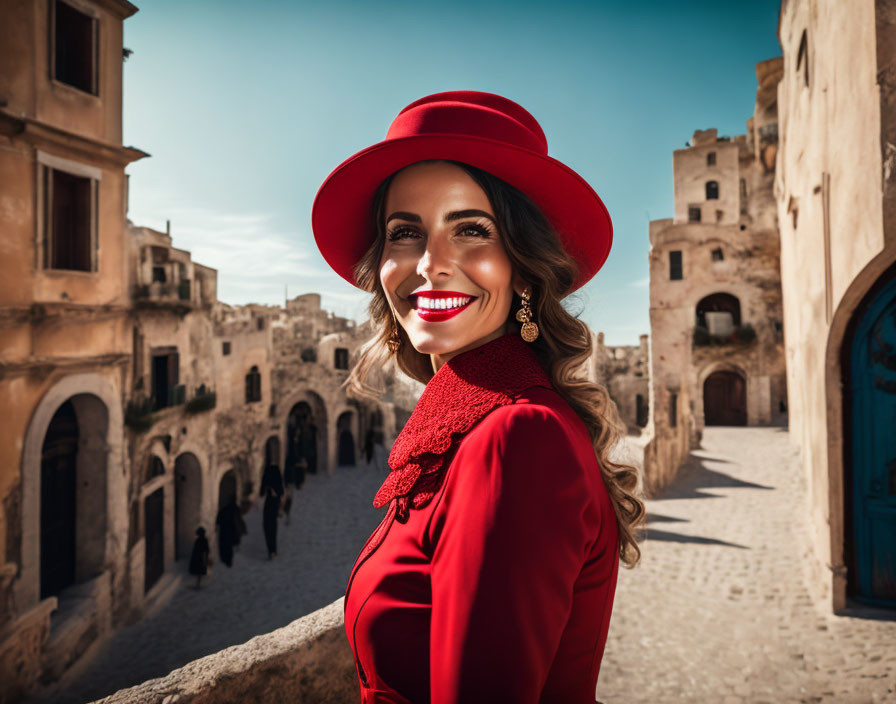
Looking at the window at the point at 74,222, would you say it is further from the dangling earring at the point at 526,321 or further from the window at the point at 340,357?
the window at the point at 340,357

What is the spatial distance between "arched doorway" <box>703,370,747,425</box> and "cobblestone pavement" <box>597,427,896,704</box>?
1611 cm

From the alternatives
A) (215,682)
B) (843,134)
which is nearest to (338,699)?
(215,682)

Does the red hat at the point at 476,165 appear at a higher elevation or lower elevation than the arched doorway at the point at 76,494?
higher

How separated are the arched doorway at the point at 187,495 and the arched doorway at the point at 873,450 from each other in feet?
52.2

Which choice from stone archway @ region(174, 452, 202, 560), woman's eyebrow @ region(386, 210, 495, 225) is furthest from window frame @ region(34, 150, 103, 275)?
woman's eyebrow @ region(386, 210, 495, 225)

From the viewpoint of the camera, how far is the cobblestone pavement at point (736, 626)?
15.8 ft

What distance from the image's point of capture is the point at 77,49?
10422 mm

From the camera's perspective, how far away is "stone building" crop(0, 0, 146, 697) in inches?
337

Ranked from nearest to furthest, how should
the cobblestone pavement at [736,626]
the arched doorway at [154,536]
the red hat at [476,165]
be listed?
the red hat at [476,165]
the cobblestone pavement at [736,626]
the arched doorway at [154,536]

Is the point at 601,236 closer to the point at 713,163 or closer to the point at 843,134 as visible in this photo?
the point at 843,134

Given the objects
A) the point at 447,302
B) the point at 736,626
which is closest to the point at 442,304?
the point at 447,302

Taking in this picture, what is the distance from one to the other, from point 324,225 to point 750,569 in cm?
809

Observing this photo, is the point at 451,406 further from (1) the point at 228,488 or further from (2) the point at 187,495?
(1) the point at 228,488

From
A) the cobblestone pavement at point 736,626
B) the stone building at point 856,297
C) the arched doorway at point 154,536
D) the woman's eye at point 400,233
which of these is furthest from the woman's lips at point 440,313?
the arched doorway at point 154,536
